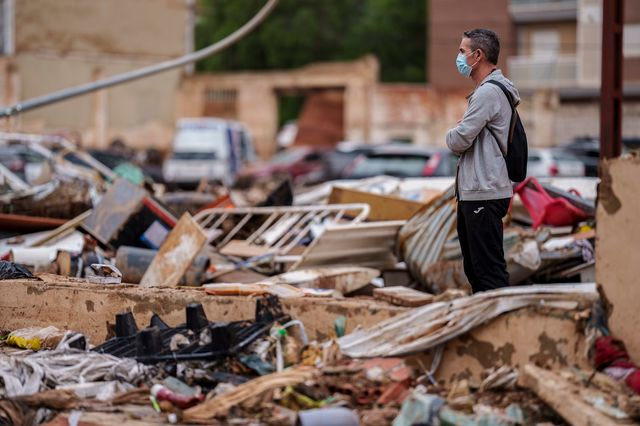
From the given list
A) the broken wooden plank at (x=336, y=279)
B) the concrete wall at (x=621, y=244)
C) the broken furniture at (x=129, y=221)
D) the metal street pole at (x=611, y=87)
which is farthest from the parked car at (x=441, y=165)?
the concrete wall at (x=621, y=244)

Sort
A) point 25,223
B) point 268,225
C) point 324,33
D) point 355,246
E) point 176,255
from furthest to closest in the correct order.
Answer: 1. point 324,33
2. point 25,223
3. point 268,225
4. point 355,246
5. point 176,255

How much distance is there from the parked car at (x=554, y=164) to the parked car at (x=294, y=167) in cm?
563

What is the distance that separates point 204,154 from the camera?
28.5 metres

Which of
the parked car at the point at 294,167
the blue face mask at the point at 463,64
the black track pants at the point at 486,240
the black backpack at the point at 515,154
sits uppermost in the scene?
the blue face mask at the point at 463,64

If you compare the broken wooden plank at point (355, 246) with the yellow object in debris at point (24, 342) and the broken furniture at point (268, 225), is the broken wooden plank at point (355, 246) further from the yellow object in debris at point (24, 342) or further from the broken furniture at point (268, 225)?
the yellow object in debris at point (24, 342)

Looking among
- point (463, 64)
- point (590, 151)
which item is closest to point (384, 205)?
point (463, 64)

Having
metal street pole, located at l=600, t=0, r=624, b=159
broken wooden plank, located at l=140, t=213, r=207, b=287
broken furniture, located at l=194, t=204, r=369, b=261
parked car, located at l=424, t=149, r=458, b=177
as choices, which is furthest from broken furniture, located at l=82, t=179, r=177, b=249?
parked car, located at l=424, t=149, r=458, b=177

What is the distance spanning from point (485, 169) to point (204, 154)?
23.5m

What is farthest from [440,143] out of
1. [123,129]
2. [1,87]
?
[1,87]

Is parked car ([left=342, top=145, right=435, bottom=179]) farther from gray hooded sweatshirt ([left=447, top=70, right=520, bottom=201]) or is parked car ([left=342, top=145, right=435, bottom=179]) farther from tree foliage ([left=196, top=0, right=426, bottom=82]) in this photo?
tree foliage ([left=196, top=0, right=426, bottom=82])

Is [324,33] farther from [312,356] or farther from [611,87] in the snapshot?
[312,356]

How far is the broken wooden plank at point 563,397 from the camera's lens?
4.00m

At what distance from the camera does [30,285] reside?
607 centimetres

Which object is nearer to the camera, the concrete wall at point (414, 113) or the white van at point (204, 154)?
the white van at point (204, 154)
